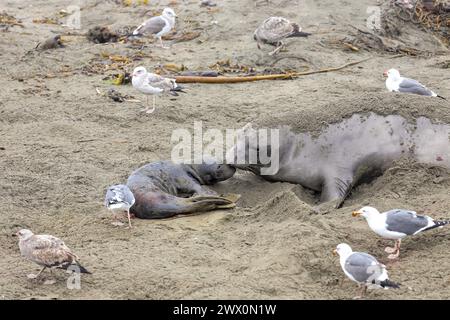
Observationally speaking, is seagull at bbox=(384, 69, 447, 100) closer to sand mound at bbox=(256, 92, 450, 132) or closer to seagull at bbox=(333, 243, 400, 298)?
sand mound at bbox=(256, 92, 450, 132)

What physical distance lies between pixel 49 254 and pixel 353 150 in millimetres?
2924

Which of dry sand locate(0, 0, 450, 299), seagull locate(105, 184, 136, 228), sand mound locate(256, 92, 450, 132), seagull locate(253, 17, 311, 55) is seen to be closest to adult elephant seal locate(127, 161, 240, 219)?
dry sand locate(0, 0, 450, 299)

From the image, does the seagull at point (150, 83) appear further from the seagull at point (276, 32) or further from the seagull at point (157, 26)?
the seagull at point (157, 26)

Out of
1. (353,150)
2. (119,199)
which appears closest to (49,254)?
(119,199)

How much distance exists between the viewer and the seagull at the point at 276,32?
32.7 ft

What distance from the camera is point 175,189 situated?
21.1 ft

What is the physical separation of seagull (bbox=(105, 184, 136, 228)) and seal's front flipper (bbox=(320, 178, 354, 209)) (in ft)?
5.29

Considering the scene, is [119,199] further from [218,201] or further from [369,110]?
[369,110]

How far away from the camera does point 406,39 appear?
11070mm

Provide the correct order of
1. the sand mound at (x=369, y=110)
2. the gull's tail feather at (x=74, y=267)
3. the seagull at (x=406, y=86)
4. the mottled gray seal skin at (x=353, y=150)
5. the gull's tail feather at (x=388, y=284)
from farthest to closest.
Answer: the seagull at (x=406, y=86), the sand mound at (x=369, y=110), the mottled gray seal skin at (x=353, y=150), the gull's tail feather at (x=74, y=267), the gull's tail feather at (x=388, y=284)

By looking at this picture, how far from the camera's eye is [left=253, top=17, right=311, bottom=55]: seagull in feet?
32.7

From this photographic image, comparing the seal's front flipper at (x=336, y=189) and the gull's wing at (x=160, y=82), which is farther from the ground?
the seal's front flipper at (x=336, y=189)

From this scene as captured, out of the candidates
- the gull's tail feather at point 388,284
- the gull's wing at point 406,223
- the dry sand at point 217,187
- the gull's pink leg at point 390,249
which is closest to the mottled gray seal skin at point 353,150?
the dry sand at point 217,187
